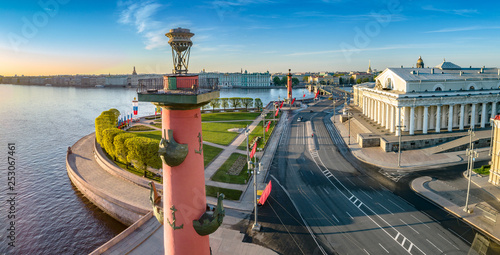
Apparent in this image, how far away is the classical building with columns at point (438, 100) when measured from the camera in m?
53.2

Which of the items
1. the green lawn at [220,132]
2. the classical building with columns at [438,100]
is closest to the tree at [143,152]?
the green lawn at [220,132]

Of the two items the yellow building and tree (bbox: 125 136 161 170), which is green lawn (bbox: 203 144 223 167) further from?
the yellow building

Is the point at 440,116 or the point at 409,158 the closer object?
the point at 409,158

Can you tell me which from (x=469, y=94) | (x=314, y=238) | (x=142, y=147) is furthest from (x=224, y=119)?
(x=314, y=238)

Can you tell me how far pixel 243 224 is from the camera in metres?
27.1

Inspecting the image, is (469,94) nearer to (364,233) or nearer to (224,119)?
(364,233)

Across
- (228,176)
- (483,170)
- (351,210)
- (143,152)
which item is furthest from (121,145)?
(483,170)

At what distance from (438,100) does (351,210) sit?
116 feet

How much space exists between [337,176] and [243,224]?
52.9 feet

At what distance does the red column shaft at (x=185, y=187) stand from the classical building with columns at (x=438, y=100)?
48.4 m

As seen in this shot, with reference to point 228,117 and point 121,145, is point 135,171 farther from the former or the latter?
point 228,117

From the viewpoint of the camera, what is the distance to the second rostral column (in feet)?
29.7

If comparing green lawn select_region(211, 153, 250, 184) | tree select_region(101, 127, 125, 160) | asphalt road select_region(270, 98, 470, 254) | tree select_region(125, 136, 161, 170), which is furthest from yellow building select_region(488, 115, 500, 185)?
tree select_region(101, 127, 125, 160)

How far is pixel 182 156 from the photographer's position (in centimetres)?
913
